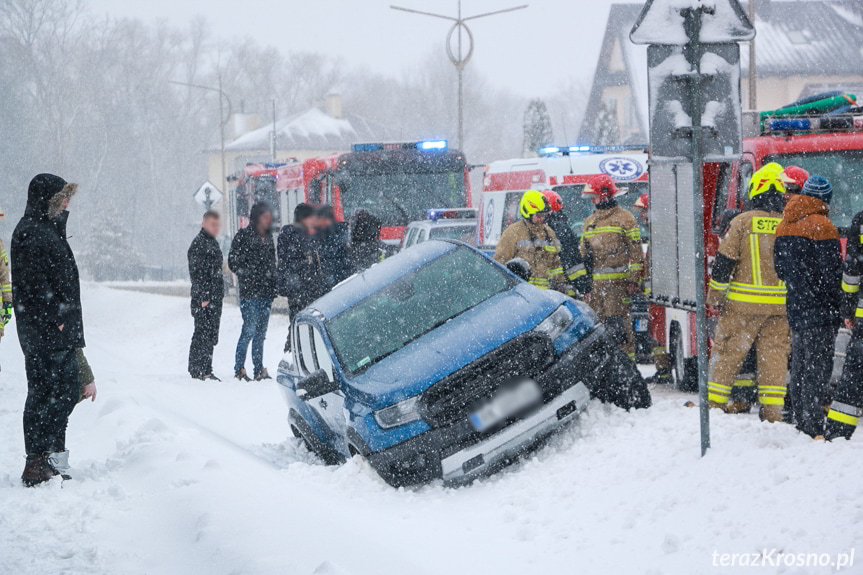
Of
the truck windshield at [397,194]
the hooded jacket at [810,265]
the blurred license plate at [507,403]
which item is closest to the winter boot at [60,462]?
the blurred license plate at [507,403]

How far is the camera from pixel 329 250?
12.9 m

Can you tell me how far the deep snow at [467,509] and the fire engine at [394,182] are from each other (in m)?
12.8

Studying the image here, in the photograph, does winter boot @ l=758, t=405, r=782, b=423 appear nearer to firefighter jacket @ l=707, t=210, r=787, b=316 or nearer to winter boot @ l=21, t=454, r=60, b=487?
firefighter jacket @ l=707, t=210, r=787, b=316

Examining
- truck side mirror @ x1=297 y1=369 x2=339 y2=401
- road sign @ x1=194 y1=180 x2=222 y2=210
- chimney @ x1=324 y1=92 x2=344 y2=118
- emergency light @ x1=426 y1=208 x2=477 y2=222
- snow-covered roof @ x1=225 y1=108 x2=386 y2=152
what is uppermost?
chimney @ x1=324 y1=92 x2=344 y2=118

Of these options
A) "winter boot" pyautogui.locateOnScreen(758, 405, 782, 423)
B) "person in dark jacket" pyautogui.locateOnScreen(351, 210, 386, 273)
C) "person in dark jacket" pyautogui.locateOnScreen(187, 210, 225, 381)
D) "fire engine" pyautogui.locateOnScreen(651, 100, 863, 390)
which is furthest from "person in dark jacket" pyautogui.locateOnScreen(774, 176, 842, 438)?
"person in dark jacket" pyautogui.locateOnScreen(187, 210, 225, 381)

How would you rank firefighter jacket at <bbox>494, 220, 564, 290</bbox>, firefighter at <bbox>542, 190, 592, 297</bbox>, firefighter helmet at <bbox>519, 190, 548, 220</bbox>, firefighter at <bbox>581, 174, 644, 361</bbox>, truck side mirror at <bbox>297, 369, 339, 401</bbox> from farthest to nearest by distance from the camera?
firefighter at <bbox>581, 174, 644, 361</bbox>
firefighter at <bbox>542, 190, 592, 297</bbox>
firefighter jacket at <bbox>494, 220, 564, 290</bbox>
firefighter helmet at <bbox>519, 190, 548, 220</bbox>
truck side mirror at <bbox>297, 369, 339, 401</bbox>

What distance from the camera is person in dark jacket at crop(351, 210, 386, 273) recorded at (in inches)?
527

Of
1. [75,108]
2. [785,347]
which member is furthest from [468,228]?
[75,108]

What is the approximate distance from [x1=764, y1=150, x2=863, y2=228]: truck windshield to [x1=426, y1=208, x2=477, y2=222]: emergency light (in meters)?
9.03

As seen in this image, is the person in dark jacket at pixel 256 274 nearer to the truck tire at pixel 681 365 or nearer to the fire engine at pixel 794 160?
the truck tire at pixel 681 365

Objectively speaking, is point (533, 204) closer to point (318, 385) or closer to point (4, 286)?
point (318, 385)

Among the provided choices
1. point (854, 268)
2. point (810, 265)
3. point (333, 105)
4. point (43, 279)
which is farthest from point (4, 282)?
point (333, 105)

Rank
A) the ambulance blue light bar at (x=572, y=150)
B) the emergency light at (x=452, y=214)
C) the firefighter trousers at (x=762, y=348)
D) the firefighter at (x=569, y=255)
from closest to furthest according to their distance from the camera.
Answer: the firefighter trousers at (x=762, y=348) < the firefighter at (x=569, y=255) < the ambulance blue light bar at (x=572, y=150) < the emergency light at (x=452, y=214)

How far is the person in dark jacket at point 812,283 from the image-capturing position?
7562 mm
